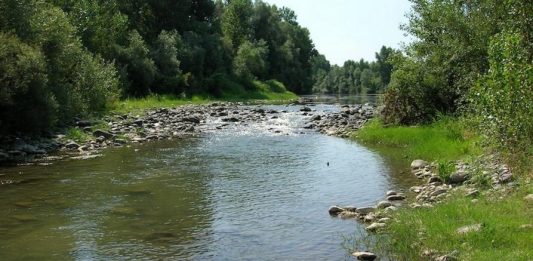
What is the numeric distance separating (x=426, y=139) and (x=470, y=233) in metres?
15.5

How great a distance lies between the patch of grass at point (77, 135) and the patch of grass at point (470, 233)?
817 inches

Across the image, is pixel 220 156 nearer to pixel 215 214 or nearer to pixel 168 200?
pixel 168 200

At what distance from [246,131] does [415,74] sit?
12.4m

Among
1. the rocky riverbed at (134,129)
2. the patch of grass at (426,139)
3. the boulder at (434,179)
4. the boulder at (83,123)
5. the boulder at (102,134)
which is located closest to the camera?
the boulder at (434,179)

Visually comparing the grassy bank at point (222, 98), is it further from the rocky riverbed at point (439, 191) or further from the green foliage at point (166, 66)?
the rocky riverbed at point (439, 191)

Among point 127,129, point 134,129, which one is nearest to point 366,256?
point 127,129

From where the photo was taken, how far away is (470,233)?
1059cm

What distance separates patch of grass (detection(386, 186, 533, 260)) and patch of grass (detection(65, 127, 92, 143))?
817 inches

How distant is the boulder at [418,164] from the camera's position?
810 inches

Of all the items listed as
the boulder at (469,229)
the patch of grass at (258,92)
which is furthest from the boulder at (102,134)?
the patch of grass at (258,92)

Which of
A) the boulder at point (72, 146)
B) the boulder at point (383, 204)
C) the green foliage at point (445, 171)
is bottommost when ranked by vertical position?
the boulder at point (383, 204)

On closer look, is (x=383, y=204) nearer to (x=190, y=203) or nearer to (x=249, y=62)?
(x=190, y=203)

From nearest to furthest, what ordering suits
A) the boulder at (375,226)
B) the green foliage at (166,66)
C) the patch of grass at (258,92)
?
the boulder at (375,226) → the green foliage at (166,66) → the patch of grass at (258,92)

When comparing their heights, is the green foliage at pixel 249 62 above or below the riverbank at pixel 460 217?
above
